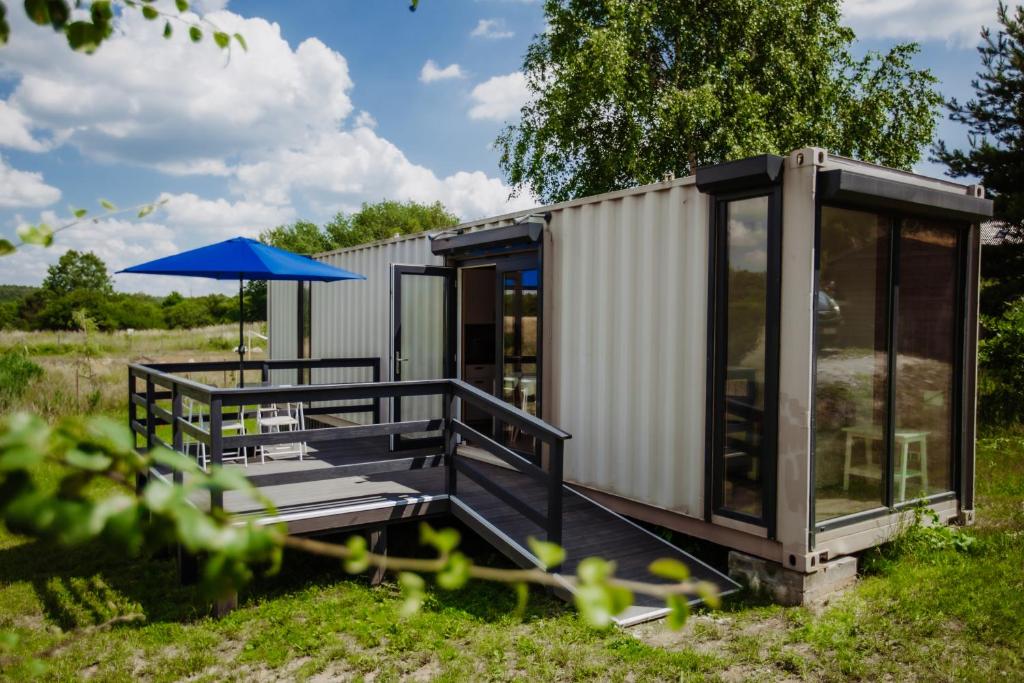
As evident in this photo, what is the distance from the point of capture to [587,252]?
19.4ft

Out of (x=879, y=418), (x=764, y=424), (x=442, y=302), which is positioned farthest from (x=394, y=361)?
(x=879, y=418)

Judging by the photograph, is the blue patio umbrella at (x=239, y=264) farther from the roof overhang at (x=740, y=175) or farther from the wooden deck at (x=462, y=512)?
the roof overhang at (x=740, y=175)

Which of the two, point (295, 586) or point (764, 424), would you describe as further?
point (295, 586)

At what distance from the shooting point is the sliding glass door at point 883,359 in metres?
4.56

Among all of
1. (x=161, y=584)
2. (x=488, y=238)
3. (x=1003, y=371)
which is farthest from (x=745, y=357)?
(x=1003, y=371)

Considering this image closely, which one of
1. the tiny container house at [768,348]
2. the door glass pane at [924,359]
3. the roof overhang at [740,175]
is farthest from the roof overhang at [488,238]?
the door glass pane at [924,359]

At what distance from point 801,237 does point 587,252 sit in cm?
191

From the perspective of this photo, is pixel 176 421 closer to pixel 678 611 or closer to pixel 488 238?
pixel 488 238

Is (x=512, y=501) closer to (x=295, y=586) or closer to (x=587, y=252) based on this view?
(x=295, y=586)

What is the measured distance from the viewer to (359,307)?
930 centimetres

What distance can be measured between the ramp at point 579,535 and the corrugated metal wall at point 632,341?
296 millimetres

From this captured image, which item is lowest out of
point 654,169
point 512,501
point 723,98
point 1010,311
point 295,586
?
point 295,586

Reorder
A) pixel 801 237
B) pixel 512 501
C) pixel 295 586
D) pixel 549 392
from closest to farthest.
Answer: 1. pixel 801 237
2. pixel 512 501
3. pixel 295 586
4. pixel 549 392

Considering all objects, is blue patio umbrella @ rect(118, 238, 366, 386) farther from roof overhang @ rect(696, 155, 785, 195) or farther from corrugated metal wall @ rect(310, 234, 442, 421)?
roof overhang @ rect(696, 155, 785, 195)
